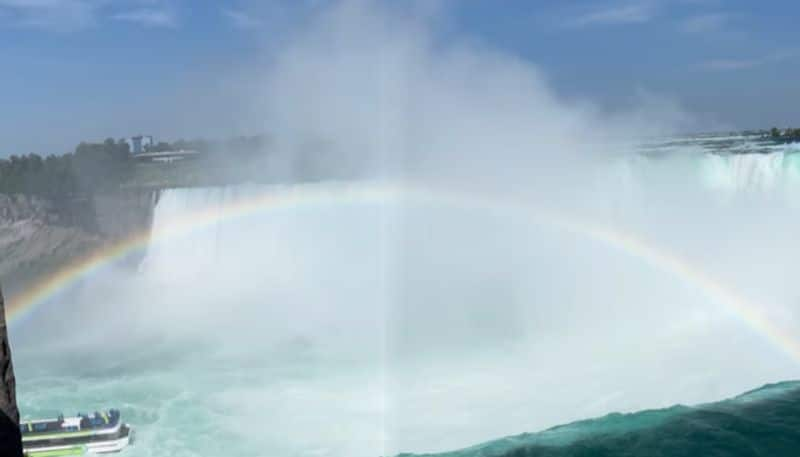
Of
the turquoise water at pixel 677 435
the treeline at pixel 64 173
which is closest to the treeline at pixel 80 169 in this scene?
the treeline at pixel 64 173

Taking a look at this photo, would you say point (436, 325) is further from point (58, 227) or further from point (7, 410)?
point (58, 227)

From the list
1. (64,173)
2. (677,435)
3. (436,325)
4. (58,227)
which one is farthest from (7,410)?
(64,173)

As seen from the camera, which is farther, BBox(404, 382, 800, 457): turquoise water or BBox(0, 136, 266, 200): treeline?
BBox(0, 136, 266, 200): treeline

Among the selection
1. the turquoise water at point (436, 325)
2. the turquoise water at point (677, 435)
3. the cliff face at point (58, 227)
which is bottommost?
the turquoise water at point (677, 435)

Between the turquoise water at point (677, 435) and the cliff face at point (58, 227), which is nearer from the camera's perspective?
the turquoise water at point (677, 435)

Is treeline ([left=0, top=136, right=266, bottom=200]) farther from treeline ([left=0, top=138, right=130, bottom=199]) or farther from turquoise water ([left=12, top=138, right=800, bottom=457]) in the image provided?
turquoise water ([left=12, top=138, right=800, bottom=457])

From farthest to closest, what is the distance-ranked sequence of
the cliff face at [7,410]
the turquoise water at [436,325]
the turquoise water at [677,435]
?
the turquoise water at [436,325], the turquoise water at [677,435], the cliff face at [7,410]

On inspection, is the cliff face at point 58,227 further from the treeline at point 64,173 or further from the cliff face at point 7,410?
the cliff face at point 7,410

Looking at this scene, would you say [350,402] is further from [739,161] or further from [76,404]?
[739,161]

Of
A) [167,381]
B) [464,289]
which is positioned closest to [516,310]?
[464,289]

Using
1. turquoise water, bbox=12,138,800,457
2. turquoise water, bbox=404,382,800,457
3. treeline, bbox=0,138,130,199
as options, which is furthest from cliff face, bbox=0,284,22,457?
treeline, bbox=0,138,130,199

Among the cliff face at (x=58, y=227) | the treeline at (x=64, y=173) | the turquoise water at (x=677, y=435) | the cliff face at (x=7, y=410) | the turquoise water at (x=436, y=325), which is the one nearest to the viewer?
the cliff face at (x=7, y=410)
